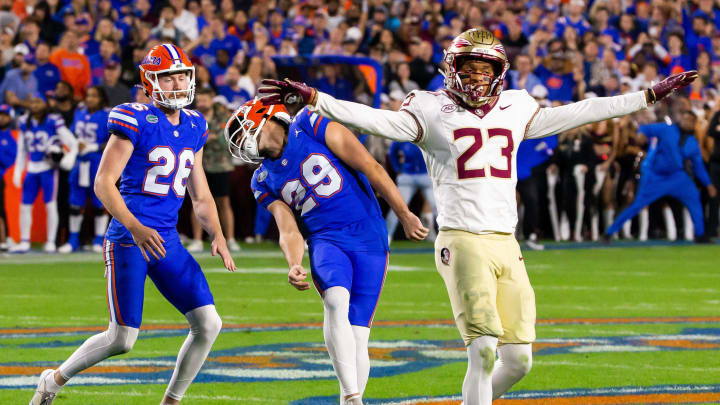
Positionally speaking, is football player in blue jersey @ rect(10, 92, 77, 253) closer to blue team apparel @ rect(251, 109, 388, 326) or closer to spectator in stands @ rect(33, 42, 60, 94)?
spectator in stands @ rect(33, 42, 60, 94)

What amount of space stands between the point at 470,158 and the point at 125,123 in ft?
5.26

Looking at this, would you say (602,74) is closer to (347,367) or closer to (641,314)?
(641,314)

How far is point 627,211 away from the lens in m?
17.4

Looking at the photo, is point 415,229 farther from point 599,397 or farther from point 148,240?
point 599,397

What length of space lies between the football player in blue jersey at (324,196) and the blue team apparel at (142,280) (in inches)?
18.1

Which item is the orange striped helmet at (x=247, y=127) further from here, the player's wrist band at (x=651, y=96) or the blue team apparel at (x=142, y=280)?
the player's wrist band at (x=651, y=96)

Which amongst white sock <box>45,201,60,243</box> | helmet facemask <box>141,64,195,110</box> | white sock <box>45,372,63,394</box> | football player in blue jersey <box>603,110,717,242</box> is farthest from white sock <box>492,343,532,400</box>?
football player in blue jersey <box>603,110,717,242</box>

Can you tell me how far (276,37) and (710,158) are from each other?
670cm

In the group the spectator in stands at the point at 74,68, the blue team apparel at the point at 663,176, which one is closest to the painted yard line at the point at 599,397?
the blue team apparel at the point at 663,176

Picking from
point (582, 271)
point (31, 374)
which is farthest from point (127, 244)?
point (582, 271)

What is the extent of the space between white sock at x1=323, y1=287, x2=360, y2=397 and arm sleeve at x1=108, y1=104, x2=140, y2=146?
3.70 ft

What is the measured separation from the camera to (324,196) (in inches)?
237

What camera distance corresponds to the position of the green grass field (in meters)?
6.59

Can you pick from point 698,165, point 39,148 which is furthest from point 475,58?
point 698,165
